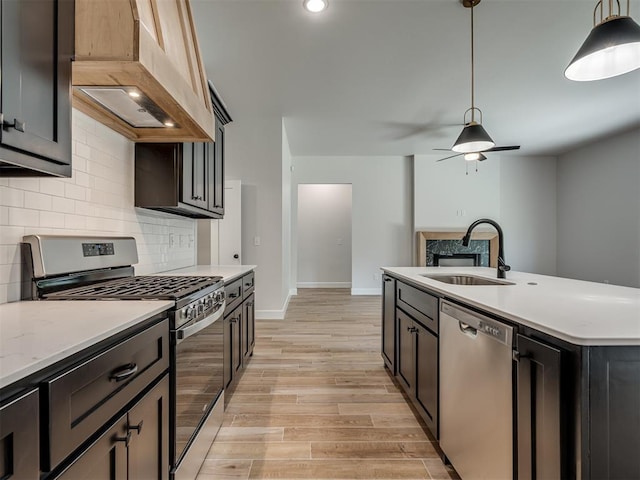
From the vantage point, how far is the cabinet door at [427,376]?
1680 millimetres

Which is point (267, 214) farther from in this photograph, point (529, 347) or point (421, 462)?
point (529, 347)

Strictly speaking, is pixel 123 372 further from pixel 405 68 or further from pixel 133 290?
pixel 405 68

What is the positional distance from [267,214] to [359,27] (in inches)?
106

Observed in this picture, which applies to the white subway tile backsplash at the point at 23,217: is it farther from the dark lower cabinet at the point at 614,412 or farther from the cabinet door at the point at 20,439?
the dark lower cabinet at the point at 614,412

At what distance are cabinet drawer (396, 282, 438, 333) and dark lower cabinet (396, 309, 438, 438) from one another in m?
0.04

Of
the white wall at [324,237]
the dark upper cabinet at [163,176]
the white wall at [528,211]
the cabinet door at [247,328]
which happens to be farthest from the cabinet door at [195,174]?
the white wall at [528,211]

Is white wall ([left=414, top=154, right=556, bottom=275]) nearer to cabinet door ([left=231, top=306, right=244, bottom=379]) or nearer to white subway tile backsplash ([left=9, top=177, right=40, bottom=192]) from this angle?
cabinet door ([left=231, top=306, right=244, bottom=379])

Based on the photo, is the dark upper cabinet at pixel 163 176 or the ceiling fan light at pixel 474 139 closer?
the dark upper cabinet at pixel 163 176

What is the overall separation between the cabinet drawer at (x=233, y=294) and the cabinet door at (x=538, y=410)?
5.29ft

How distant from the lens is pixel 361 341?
365 centimetres

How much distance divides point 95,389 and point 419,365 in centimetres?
167

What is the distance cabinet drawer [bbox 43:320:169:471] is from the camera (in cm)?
68

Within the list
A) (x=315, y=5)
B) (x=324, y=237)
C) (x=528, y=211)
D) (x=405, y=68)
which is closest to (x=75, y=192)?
(x=315, y=5)

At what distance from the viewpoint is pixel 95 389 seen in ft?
2.69
